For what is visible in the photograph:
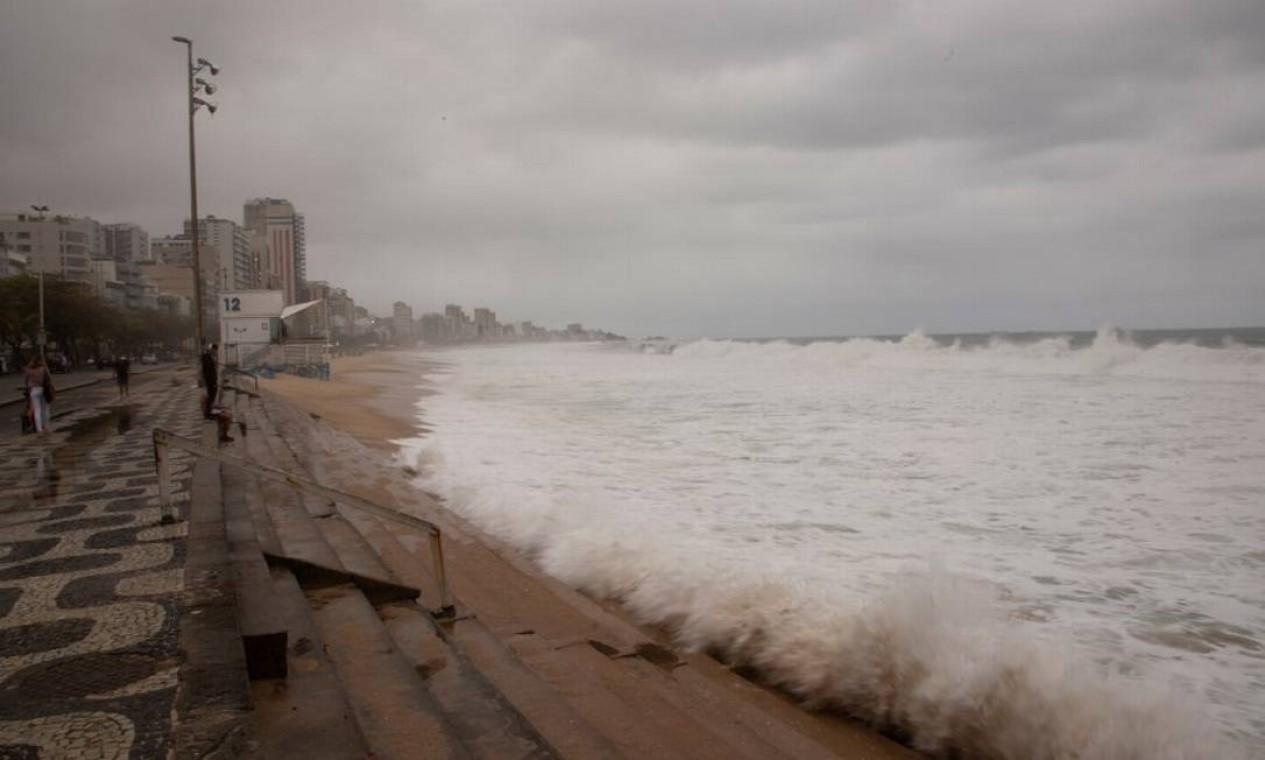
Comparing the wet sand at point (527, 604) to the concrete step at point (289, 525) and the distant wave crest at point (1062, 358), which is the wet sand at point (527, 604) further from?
the distant wave crest at point (1062, 358)

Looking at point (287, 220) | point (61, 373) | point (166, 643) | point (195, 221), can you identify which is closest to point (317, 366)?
point (61, 373)

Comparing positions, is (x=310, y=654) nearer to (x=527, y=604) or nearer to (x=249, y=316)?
(x=527, y=604)

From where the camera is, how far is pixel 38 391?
1273 centimetres

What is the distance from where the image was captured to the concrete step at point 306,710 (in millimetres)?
2348

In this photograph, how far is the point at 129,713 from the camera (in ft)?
8.23

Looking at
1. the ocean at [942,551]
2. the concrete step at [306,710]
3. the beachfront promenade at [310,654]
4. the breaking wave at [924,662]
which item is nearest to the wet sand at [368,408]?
the ocean at [942,551]

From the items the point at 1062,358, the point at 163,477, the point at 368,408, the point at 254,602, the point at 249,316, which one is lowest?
the point at 368,408

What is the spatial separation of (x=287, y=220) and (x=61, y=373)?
108m

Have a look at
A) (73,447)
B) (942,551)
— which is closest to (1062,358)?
(942,551)

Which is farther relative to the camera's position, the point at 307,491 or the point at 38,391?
the point at 38,391

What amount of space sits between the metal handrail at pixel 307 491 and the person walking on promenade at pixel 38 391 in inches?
401

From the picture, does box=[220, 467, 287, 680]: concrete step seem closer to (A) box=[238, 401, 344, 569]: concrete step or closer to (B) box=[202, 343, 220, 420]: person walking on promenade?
(A) box=[238, 401, 344, 569]: concrete step

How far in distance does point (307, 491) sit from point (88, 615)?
1257 millimetres

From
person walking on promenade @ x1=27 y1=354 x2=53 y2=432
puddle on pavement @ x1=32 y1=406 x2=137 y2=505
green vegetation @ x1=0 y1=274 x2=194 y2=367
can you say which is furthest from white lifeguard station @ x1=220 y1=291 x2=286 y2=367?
green vegetation @ x1=0 y1=274 x2=194 y2=367
